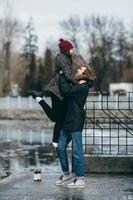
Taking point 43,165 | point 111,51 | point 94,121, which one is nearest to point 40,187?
point 94,121

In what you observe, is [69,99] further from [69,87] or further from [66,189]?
[66,189]

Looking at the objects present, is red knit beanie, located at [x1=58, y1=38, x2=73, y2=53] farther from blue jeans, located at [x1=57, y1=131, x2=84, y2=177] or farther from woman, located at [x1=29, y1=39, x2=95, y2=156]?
blue jeans, located at [x1=57, y1=131, x2=84, y2=177]

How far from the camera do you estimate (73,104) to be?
9.51 m

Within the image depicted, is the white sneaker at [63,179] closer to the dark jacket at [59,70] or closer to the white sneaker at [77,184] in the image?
the white sneaker at [77,184]

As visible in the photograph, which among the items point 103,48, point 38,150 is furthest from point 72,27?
point 38,150

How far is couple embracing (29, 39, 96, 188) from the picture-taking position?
31.1 feet

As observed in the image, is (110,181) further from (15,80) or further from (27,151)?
(15,80)

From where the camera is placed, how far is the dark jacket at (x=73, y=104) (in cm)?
947

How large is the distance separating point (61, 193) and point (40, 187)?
2.55 ft

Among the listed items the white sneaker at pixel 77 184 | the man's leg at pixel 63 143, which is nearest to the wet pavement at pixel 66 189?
the white sneaker at pixel 77 184

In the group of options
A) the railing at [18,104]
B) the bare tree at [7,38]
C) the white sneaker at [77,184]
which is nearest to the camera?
the white sneaker at [77,184]

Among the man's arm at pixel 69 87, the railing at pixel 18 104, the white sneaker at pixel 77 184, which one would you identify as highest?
the man's arm at pixel 69 87

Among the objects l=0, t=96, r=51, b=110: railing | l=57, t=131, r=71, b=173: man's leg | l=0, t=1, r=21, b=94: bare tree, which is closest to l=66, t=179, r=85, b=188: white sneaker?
l=57, t=131, r=71, b=173: man's leg

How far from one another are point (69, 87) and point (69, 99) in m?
0.21
